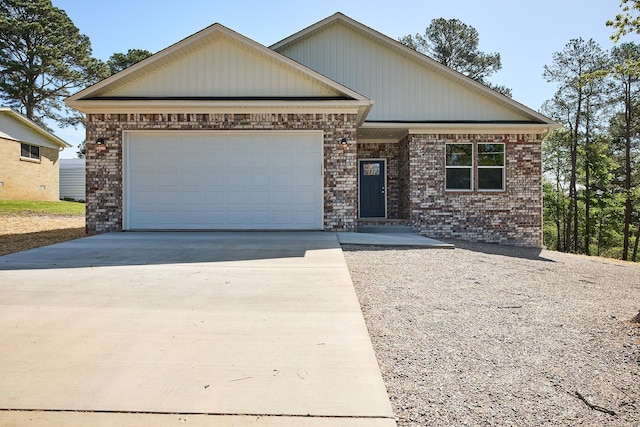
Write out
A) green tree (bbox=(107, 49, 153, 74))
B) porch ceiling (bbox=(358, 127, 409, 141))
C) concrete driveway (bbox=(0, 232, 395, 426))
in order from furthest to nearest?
1. green tree (bbox=(107, 49, 153, 74))
2. porch ceiling (bbox=(358, 127, 409, 141))
3. concrete driveway (bbox=(0, 232, 395, 426))

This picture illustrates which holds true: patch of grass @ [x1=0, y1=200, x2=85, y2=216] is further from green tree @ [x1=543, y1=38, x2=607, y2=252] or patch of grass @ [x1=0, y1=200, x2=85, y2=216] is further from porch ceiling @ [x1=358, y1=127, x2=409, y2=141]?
green tree @ [x1=543, y1=38, x2=607, y2=252]

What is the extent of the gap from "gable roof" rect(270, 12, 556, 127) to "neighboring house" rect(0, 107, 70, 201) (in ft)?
54.2

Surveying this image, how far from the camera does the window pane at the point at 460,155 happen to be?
1329 centimetres

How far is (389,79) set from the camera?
14.1 m

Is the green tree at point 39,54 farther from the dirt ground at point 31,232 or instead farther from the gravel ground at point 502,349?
the gravel ground at point 502,349

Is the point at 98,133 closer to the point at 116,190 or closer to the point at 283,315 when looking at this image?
the point at 116,190

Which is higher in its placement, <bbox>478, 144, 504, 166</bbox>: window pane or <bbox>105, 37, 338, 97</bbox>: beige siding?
<bbox>105, 37, 338, 97</bbox>: beige siding

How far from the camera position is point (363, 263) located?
270 inches

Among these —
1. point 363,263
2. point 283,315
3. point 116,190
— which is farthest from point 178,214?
point 283,315

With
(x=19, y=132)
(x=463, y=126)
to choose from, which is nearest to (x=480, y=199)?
(x=463, y=126)

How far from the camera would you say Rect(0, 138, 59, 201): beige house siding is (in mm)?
21328

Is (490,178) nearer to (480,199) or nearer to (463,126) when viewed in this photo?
(480,199)

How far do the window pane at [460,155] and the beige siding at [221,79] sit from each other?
4.97m

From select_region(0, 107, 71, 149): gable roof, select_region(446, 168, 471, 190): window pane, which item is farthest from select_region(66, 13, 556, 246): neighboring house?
select_region(0, 107, 71, 149): gable roof
